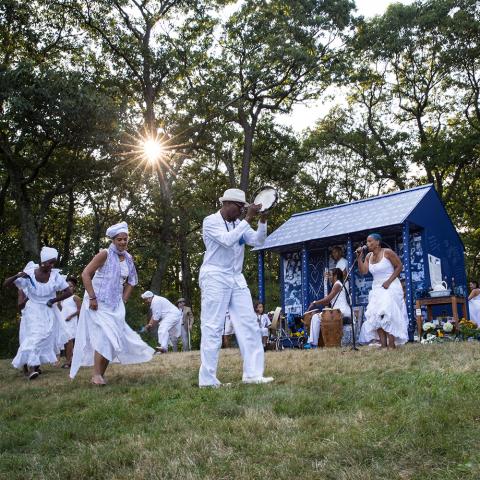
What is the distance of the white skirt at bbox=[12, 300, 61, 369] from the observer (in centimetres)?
945

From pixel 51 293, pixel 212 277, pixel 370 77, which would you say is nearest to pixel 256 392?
pixel 212 277

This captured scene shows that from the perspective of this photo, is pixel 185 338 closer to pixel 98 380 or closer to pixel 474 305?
pixel 474 305

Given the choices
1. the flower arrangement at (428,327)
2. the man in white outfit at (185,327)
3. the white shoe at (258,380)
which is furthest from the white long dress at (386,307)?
the man in white outfit at (185,327)

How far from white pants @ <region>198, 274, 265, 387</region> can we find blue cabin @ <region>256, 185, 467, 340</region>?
8.91 metres

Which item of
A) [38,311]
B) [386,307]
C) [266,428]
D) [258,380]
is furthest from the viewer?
[386,307]

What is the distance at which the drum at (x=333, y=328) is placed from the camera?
12.4m

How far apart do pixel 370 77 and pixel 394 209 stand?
1449 centimetres

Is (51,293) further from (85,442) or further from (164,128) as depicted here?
(164,128)

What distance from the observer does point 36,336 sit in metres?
9.55

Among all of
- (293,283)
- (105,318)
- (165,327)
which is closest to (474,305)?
(293,283)

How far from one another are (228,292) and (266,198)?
3.81 feet

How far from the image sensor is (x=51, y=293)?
10016mm

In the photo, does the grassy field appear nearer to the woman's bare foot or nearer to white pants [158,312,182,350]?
the woman's bare foot

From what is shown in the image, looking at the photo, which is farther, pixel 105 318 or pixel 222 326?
pixel 105 318
